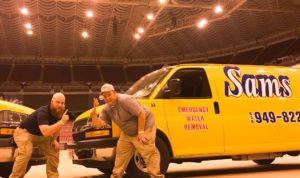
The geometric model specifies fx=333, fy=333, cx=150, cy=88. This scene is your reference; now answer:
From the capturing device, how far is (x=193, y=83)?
609 cm

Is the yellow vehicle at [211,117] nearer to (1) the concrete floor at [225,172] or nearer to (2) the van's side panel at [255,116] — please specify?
(2) the van's side panel at [255,116]

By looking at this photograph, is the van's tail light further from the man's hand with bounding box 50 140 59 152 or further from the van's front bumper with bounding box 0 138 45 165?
the man's hand with bounding box 50 140 59 152

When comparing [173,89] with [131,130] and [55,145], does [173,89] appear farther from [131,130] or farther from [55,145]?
[55,145]

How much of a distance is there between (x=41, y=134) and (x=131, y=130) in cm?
138

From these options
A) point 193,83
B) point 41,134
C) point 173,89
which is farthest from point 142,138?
point 193,83

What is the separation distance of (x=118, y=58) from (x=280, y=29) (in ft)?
52.6

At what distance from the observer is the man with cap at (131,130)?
14.8 feet

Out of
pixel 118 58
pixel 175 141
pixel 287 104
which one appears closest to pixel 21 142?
pixel 175 141

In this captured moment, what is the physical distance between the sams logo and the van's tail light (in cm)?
372

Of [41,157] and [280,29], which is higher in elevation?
[280,29]

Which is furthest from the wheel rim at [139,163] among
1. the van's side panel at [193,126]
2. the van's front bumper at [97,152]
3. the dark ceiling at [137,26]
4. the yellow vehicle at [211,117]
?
the dark ceiling at [137,26]

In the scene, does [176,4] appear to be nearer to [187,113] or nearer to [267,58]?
[267,58]

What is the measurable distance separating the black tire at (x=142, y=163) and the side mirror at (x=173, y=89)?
0.75 m

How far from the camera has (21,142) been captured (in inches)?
187
